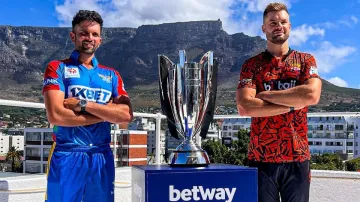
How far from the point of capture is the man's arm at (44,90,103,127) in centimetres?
198

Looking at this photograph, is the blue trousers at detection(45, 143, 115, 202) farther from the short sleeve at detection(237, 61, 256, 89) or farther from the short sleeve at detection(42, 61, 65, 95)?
the short sleeve at detection(237, 61, 256, 89)

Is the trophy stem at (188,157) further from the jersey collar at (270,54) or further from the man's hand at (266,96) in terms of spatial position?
the jersey collar at (270,54)

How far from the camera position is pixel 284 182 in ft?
7.00

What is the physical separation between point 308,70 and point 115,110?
0.94m

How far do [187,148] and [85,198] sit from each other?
0.51 m

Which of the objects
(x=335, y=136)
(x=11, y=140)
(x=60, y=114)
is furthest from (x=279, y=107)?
(x=335, y=136)

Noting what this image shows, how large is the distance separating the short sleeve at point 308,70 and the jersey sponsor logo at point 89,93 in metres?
0.94

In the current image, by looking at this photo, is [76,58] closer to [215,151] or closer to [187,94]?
[187,94]

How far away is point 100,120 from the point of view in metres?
2.07

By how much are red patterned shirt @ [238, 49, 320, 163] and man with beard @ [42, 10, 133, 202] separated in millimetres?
621

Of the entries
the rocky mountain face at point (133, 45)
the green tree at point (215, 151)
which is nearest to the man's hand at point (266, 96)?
the green tree at point (215, 151)

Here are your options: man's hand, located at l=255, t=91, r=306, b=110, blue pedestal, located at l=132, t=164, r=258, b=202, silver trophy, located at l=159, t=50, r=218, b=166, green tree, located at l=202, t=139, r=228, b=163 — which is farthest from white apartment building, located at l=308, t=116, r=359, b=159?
blue pedestal, located at l=132, t=164, r=258, b=202

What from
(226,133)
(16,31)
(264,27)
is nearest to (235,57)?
(226,133)

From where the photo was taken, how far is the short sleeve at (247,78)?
7.25 feet
